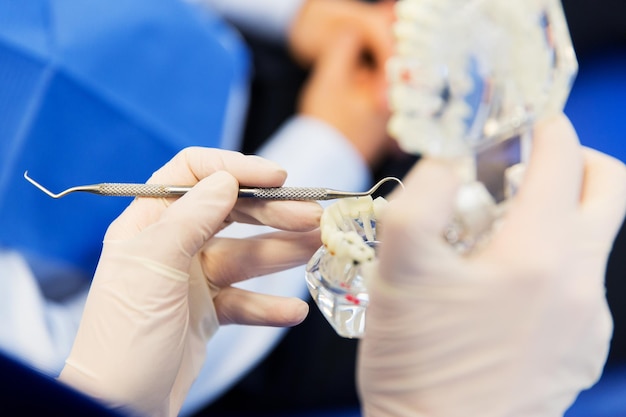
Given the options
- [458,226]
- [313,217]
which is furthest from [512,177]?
[313,217]

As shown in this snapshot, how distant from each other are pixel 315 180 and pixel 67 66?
47 cm

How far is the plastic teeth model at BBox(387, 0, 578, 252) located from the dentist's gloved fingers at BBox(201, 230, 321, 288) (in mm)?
239

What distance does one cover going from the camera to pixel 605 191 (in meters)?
0.63

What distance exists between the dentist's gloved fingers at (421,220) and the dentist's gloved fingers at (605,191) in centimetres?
16

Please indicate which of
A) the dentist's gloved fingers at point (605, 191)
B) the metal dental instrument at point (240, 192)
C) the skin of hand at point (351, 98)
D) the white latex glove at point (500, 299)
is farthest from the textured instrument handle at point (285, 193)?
the skin of hand at point (351, 98)

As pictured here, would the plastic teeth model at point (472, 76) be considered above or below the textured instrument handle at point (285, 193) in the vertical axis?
above

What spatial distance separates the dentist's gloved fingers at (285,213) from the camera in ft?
2.43

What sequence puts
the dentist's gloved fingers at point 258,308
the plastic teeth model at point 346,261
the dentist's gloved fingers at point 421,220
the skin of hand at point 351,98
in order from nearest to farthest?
1. the dentist's gloved fingers at point 421,220
2. the plastic teeth model at point 346,261
3. the dentist's gloved fingers at point 258,308
4. the skin of hand at point 351,98

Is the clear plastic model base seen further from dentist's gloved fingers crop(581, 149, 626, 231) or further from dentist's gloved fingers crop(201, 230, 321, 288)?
dentist's gloved fingers crop(581, 149, 626, 231)

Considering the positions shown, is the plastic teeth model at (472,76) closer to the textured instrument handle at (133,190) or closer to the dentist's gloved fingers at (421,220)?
the dentist's gloved fingers at (421,220)

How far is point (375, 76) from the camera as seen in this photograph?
1413 mm

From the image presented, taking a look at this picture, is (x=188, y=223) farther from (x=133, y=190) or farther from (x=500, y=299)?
(x=500, y=299)

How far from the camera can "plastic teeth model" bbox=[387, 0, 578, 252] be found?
0.56 meters

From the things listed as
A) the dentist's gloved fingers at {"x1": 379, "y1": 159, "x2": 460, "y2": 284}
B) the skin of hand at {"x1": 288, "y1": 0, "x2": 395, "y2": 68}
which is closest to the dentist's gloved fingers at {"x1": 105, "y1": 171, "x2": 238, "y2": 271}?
the dentist's gloved fingers at {"x1": 379, "y1": 159, "x2": 460, "y2": 284}
